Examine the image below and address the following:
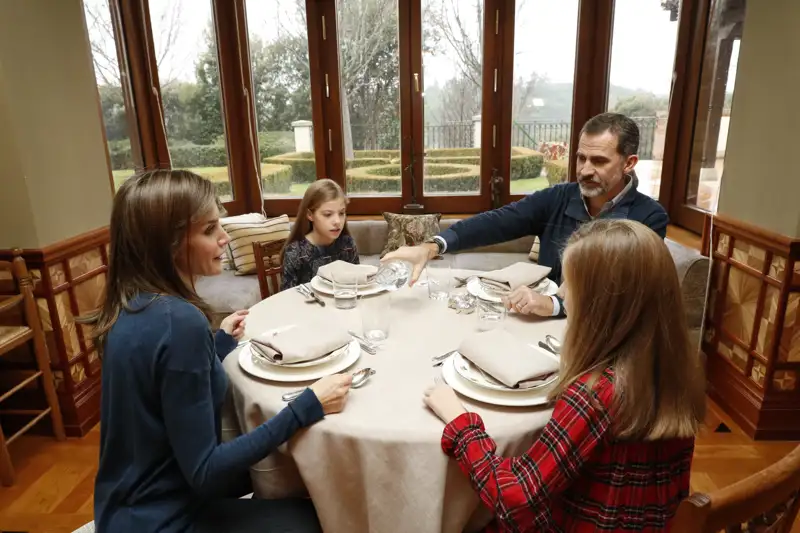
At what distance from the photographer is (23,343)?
7.17 ft

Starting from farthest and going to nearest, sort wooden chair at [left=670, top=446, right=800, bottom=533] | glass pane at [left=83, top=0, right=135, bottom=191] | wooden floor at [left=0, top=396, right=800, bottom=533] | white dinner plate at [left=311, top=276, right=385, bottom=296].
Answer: glass pane at [left=83, top=0, right=135, bottom=191] < wooden floor at [left=0, top=396, right=800, bottom=533] < white dinner plate at [left=311, top=276, right=385, bottom=296] < wooden chair at [left=670, top=446, right=800, bottom=533]

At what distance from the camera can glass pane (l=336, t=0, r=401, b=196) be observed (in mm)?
3674

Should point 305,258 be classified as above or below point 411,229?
above

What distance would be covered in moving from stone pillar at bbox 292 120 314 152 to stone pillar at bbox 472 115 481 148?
121 centimetres

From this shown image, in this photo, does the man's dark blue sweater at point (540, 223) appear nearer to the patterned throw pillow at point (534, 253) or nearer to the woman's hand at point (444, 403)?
the woman's hand at point (444, 403)

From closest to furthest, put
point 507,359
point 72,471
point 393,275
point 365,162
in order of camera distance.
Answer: point 507,359, point 393,275, point 72,471, point 365,162

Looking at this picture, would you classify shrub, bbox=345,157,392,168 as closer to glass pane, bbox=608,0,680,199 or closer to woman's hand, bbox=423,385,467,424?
glass pane, bbox=608,0,680,199

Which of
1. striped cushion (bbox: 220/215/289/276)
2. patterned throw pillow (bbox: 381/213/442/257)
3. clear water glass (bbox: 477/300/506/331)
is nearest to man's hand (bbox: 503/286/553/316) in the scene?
clear water glass (bbox: 477/300/506/331)

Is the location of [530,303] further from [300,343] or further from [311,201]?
[311,201]

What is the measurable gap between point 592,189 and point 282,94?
2651 millimetres

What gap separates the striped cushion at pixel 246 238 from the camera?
3.44 m

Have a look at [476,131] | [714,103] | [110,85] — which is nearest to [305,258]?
[110,85]

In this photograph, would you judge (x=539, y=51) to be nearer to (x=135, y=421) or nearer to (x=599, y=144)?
(x=599, y=144)

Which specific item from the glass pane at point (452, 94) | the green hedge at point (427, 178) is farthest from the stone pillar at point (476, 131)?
the green hedge at point (427, 178)
